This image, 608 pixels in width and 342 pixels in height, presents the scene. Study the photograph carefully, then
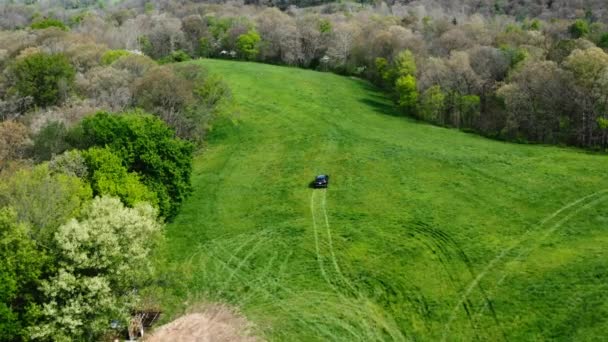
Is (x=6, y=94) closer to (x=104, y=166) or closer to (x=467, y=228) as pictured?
(x=104, y=166)

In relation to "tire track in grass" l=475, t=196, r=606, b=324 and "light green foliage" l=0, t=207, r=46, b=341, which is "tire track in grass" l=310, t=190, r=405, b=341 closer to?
"tire track in grass" l=475, t=196, r=606, b=324

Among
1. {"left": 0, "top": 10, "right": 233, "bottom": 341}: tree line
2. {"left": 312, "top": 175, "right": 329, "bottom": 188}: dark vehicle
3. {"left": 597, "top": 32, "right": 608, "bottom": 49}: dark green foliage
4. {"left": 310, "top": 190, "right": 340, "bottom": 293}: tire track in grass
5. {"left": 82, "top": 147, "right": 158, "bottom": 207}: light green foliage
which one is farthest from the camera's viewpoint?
{"left": 597, "top": 32, "right": 608, "bottom": 49}: dark green foliage

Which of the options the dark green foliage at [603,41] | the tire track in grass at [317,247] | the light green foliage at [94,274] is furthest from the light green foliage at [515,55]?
the light green foliage at [94,274]

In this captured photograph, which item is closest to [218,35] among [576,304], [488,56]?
[488,56]

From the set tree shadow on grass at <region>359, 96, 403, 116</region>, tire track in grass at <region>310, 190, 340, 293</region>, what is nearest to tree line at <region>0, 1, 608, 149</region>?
tree shadow on grass at <region>359, 96, 403, 116</region>

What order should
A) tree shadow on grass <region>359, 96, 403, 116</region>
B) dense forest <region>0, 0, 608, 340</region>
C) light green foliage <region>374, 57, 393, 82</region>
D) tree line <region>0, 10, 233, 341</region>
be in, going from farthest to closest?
light green foliage <region>374, 57, 393, 82</region> → tree shadow on grass <region>359, 96, 403, 116</region> → dense forest <region>0, 0, 608, 340</region> → tree line <region>0, 10, 233, 341</region>

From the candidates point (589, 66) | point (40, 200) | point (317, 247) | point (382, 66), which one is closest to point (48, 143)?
point (40, 200)

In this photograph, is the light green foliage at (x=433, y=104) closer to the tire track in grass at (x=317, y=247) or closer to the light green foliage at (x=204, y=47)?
the tire track in grass at (x=317, y=247)
